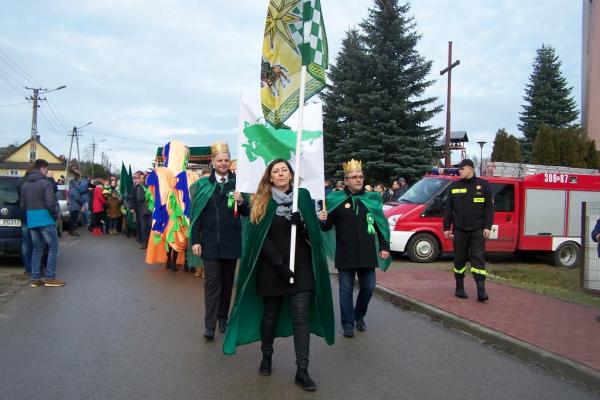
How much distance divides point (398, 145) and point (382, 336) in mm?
18350

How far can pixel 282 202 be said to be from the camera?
4609mm

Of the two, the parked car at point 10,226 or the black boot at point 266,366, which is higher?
the parked car at point 10,226

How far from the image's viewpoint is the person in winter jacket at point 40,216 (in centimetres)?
863

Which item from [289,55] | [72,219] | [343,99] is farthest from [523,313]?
[343,99]

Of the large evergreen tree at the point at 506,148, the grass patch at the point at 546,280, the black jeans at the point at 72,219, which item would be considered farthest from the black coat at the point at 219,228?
the large evergreen tree at the point at 506,148

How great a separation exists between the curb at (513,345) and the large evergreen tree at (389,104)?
16480 mm

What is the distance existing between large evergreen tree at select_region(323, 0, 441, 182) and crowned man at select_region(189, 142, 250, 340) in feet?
60.0

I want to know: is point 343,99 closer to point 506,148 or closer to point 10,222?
point 506,148

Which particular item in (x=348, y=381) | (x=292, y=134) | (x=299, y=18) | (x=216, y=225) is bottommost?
(x=348, y=381)

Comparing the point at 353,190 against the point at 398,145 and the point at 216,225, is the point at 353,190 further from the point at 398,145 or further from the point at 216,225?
the point at 398,145

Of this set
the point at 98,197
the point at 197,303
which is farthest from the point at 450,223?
the point at 98,197

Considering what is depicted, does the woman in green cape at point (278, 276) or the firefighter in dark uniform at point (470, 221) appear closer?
the woman in green cape at point (278, 276)

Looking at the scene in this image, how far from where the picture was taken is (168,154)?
11.1 metres

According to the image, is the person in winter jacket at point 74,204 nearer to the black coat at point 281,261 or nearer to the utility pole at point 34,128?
the black coat at point 281,261
